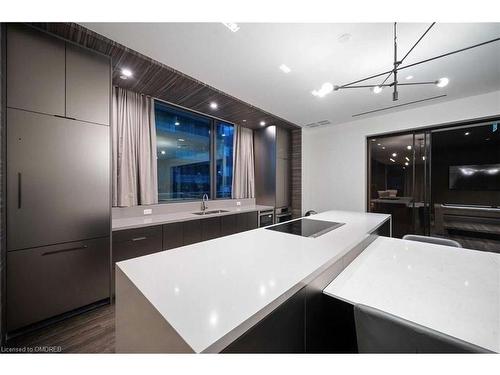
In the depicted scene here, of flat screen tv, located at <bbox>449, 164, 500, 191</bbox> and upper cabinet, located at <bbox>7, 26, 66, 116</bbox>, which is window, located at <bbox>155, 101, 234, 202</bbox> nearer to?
upper cabinet, located at <bbox>7, 26, 66, 116</bbox>

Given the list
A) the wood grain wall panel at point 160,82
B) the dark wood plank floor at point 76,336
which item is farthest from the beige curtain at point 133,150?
the dark wood plank floor at point 76,336

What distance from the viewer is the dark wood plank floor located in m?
1.49

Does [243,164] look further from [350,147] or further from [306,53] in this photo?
[306,53]

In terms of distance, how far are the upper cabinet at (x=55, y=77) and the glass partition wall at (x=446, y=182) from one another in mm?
4754

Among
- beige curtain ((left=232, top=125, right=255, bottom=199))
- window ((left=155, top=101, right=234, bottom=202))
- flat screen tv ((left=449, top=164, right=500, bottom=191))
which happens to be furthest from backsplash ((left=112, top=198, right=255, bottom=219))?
flat screen tv ((left=449, top=164, right=500, bottom=191))

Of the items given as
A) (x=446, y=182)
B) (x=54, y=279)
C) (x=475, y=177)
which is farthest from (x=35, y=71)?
(x=475, y=177)

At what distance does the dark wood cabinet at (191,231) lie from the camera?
268 centimetres

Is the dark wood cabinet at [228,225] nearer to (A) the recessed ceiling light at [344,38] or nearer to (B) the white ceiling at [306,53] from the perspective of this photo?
(B) the white ceiling at [306,53]

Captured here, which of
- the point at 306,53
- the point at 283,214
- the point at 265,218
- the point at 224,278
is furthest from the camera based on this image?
the point at 283,214

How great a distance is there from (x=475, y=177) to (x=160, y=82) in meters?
5.23

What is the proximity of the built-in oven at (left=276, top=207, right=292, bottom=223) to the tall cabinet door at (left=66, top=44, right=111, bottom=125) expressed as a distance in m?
3.46

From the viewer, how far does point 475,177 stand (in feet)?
10.5
